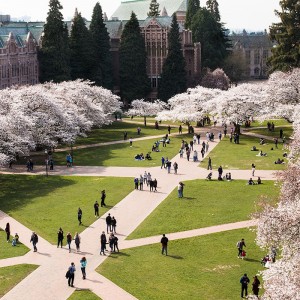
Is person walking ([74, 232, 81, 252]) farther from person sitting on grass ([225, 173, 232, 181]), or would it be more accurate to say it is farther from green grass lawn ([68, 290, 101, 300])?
person sitting on grass ([225, 173, 232, 181])

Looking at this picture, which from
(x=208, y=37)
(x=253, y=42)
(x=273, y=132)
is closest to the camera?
(x=273, y=132)

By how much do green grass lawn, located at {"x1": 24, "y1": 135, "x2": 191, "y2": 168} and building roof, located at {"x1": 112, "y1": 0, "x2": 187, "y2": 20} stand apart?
3259 inches

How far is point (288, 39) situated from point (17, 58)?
1765 inches

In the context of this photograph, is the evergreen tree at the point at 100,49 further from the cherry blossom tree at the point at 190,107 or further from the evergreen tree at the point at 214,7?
the evergreen tree at the point at 214,7

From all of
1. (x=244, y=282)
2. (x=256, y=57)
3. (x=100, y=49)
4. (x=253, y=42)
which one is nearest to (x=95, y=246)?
(x=244, y=282)

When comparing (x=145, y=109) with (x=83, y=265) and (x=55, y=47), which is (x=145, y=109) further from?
(x=83, y=265)

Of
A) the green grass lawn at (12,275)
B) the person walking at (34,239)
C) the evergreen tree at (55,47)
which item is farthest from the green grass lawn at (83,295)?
the evergreen tree at (55,47)

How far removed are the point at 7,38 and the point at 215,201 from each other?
62378 millimetres

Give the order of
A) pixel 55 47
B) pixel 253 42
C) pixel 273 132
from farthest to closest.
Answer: pixel 253 42 → pixel 55 47 → pixel 273 132

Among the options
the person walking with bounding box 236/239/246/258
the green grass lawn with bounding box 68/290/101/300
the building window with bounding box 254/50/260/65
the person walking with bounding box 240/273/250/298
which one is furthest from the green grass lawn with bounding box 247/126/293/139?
the building window with bounding box 254/50/260/65

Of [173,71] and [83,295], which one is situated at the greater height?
[173,71]

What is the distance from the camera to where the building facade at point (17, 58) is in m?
92.4

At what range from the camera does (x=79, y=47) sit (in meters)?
102

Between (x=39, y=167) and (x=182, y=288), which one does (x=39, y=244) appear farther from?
(x=39, y=167)
